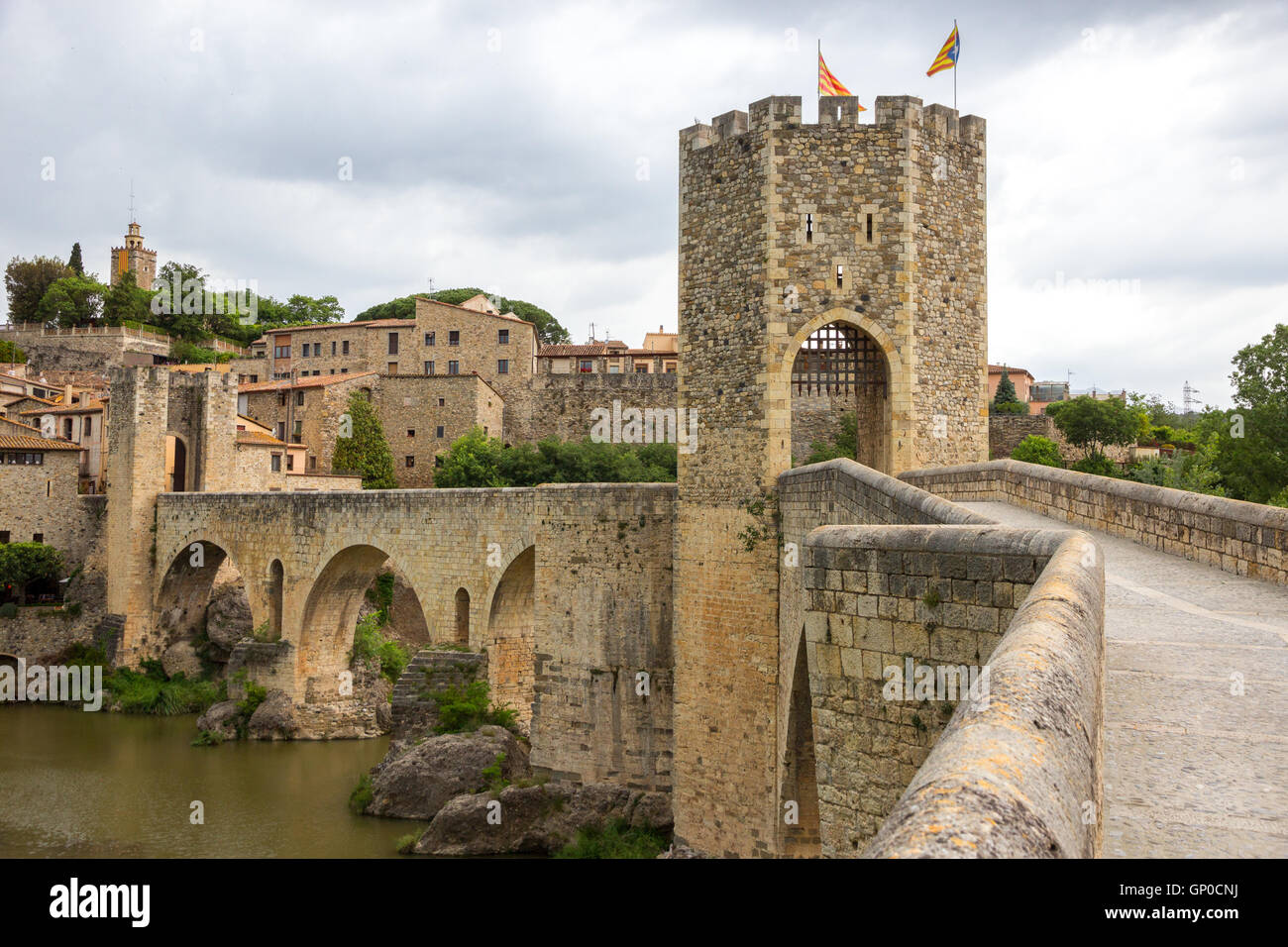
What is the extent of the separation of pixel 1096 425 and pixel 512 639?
2744cm

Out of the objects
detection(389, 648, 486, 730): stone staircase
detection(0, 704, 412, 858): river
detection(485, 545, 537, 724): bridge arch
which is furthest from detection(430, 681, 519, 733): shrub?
detection(0, 704, 412, 858): river

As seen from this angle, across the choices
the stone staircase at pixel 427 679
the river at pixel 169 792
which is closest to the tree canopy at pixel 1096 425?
the stone staircase at pixel 427 679

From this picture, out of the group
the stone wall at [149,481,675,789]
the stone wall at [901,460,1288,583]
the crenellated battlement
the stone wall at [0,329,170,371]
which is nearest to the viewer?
the stone wall at [901,460,1288,583]

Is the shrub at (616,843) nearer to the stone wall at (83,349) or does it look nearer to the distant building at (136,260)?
the stone wall at (83,349)

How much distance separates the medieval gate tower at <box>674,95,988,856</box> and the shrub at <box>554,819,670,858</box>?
1.16 metres

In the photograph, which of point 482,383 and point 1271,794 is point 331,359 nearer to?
point 482,383

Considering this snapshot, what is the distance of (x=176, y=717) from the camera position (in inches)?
1169

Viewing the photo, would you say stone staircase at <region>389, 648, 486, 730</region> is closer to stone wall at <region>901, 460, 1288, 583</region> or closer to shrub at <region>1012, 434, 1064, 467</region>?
stone wall at <region>901, 460, 1288, 583</region>

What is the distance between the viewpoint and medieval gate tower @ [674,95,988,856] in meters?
13.4

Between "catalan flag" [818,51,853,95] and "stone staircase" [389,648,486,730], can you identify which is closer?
"catalan flag" [818,51,853,95]

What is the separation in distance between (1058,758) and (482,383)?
44.1 m

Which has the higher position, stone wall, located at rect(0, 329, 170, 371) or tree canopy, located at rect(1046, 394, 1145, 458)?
stone wall, located at rect(0, 329, 170, 371)

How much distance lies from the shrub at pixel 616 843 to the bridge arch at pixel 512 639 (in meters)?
5.58

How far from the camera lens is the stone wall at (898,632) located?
5.48 m
